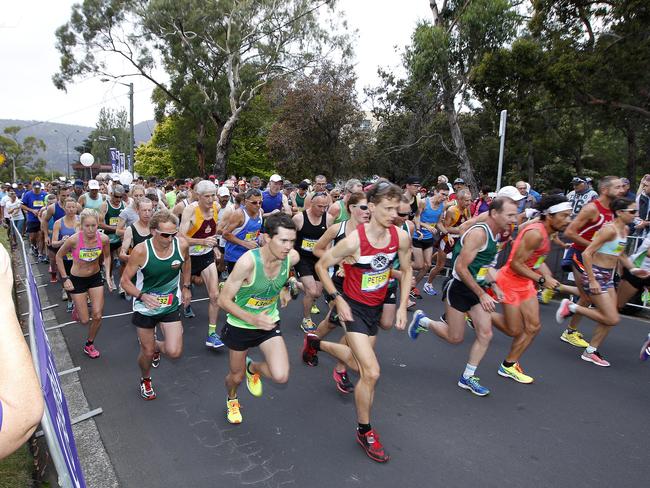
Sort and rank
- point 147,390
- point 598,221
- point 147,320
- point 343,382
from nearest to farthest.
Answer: point 147,320 → point 147,390 → point 343,382 → point 598,221

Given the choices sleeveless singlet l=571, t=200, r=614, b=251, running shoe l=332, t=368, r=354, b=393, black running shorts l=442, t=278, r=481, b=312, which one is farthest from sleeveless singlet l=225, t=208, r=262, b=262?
sleeveless singlet l=571, t=200, r=614, b=251

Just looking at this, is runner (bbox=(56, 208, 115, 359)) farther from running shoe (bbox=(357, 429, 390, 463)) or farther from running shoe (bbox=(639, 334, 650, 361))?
running shoe (bbox=(639, 334, 650, 361))

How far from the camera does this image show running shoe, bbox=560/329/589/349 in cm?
Result: 562

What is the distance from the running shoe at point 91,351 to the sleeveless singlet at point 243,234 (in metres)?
1.91

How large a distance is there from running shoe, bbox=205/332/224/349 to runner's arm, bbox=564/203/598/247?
4.36 metres

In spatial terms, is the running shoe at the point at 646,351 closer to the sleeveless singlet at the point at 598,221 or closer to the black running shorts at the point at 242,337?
the sleeveless singlet at the point at 598,221

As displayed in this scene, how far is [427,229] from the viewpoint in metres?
7.77

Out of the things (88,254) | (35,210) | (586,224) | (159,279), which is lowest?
(35,210)

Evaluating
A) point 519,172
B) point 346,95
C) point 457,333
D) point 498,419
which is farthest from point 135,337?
point 519,172

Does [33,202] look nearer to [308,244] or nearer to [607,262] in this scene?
[308,244]

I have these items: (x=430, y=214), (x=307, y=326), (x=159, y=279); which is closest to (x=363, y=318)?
(x=159, y=279)

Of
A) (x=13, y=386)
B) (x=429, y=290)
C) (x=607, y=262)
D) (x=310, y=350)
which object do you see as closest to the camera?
(x=13, y=386)

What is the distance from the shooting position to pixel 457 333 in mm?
4453

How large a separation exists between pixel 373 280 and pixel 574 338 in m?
3.53
